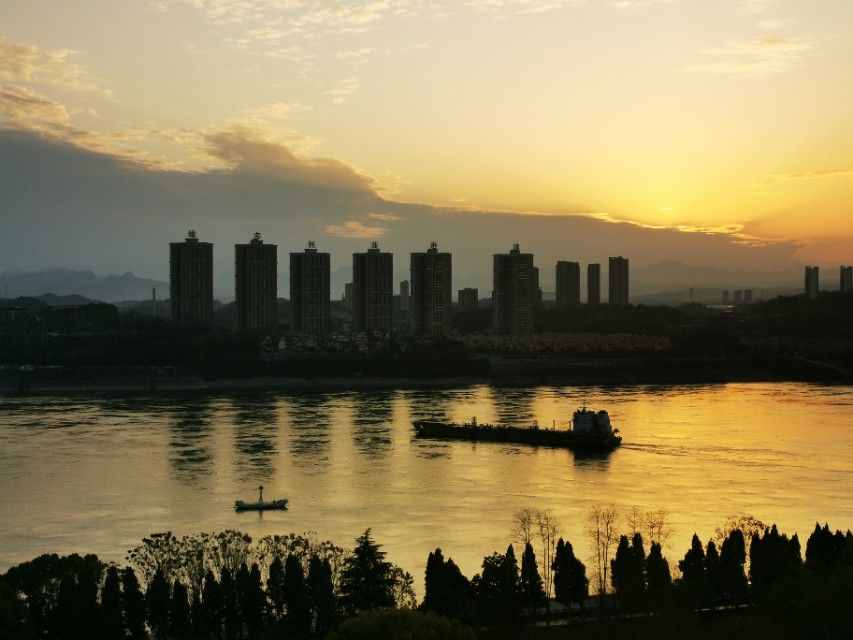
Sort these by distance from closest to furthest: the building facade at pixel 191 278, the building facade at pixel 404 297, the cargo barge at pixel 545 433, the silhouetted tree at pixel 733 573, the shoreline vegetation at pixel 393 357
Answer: the silhouetted tree at pixel 733 573
the cargo barge at pixel 545 433
the shoreline vegetation at pixel 393 357
the building facade at pixel 191 278
the building facade at pixel 404 297

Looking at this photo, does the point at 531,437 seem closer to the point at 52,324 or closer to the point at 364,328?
the point at 52,324

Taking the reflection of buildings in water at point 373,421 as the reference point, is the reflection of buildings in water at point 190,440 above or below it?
above

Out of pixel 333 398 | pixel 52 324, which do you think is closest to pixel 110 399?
pixel 333 398

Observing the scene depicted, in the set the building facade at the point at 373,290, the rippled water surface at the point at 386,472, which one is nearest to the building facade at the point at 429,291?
the building facade at the point at 373,290

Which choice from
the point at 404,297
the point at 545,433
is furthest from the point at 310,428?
the point at 404,297

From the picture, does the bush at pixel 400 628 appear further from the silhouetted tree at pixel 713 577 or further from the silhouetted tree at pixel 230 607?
the silhouetted tree at pixel 713 577

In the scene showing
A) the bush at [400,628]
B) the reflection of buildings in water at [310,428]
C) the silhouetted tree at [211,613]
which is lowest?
the reflection of buildings in water at [310,428]

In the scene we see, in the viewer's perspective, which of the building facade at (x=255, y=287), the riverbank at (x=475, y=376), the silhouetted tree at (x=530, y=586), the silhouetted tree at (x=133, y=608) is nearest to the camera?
the silhouetted tree at (x=133, y=608)

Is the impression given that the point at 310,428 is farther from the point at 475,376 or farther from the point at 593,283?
the point at 593,283
